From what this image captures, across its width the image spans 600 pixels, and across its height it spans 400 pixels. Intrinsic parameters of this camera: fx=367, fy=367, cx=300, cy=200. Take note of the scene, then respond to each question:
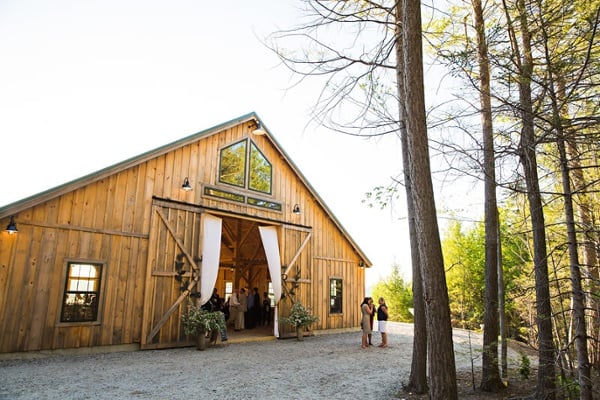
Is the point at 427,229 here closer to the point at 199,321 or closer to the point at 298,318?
the point at 199,321

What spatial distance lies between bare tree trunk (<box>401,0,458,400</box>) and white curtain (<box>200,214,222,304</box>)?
7240 mm

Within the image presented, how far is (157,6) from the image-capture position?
9984mm

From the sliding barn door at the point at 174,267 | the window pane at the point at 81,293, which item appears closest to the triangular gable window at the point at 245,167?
the sliding barn door at the point at 174,267

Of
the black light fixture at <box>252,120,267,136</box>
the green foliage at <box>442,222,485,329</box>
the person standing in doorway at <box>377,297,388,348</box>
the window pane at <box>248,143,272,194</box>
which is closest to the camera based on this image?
the person standing in doorway at <box>377,297,388,348</box>

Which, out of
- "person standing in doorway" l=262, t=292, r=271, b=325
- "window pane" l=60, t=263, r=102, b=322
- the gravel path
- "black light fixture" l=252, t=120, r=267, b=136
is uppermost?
"black light fixture" l=252, t=120, r=267, b=136

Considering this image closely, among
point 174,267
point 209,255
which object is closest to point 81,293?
point 174,267

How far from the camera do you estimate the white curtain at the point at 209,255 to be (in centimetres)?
1013

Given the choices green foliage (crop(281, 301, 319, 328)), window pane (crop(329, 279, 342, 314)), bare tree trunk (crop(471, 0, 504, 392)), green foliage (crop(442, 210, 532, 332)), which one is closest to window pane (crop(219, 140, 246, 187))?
green foliage (crop(281, 301, 319, 328))

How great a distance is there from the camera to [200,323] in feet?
30.8

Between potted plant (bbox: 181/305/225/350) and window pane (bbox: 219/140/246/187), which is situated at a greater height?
window pane (bbox: 219/140/246/187)

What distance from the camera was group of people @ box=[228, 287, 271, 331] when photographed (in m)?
14.1

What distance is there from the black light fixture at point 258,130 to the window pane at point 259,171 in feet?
1.36

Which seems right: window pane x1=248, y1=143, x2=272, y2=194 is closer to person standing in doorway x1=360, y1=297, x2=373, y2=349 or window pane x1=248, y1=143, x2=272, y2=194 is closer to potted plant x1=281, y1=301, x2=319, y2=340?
potted plant x1=281, y1=301, x2=319, y2=340

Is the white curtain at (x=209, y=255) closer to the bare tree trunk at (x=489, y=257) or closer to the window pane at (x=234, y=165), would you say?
the window pane at (x=234, y=165)
